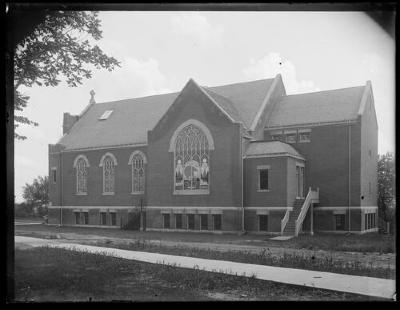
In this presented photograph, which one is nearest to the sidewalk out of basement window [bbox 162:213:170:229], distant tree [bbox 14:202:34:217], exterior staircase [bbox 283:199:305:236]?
exterior staircase [bbox 283:199:305:236]

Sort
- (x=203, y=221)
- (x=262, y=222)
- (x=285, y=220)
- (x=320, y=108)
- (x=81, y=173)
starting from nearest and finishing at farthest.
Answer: (x=285, y=220) < (x=262, y=222) < (x=203, y=221) < (x=320, y=108) < (x=81, y=173)

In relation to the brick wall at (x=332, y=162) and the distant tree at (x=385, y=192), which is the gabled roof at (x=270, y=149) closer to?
the brick wall at (x=332, y=162)

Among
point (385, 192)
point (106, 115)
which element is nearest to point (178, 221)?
point (106, 115)

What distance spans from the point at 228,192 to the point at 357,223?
933 cm

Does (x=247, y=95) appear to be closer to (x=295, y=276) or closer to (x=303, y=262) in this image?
(x=303, y=262)

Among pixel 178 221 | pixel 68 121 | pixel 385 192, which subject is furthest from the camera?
pixel 68 121

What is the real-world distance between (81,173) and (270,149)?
20873mm

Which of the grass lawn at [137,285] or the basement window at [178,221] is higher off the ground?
the grass lawn at [137,285]

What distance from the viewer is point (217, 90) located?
124 feet

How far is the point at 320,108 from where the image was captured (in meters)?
34.1

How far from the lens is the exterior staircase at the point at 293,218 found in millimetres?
29550

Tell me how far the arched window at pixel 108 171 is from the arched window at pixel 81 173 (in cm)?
226

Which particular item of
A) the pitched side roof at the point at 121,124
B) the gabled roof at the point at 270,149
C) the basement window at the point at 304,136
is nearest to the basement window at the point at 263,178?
the gabled roof at the point at 270,149

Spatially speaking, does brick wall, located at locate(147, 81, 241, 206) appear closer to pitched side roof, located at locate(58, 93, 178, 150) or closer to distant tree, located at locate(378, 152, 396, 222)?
pitched side roof, located at locate(58, 93, 178, 150)
